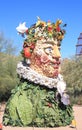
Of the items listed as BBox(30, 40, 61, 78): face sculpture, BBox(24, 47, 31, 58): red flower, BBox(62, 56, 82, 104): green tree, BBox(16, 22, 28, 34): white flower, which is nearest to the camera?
BBox(30, 40, 61, 78): face sculpture

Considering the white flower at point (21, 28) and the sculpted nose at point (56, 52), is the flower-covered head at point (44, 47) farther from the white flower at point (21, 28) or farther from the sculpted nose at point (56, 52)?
the white flower at point (21, 28)

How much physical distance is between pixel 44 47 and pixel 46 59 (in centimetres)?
38

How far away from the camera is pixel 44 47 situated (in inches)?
503

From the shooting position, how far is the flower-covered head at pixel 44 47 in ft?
41.9

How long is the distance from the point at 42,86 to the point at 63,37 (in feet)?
5.87

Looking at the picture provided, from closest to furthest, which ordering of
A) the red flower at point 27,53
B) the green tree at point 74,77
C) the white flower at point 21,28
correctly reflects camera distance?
the red flower at point 27,53, the white flower at point 21,28, the green tree at point 74,77

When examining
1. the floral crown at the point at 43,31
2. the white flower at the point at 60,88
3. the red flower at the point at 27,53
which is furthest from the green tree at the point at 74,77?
the red flower at the point at 27,53

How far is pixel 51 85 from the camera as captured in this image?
41.7ft

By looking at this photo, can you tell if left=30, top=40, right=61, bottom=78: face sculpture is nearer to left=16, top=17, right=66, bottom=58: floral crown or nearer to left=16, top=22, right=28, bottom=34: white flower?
left=16, top=17, right=66, bottom=58: floral crown

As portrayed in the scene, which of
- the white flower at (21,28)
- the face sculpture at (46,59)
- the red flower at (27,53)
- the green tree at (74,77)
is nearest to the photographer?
the face sculpture at (46,59)

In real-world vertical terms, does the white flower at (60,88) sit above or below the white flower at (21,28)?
below

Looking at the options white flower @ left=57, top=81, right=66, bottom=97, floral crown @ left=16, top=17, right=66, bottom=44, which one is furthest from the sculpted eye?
white flower @ left=57, top=81, right=66, bottom=97

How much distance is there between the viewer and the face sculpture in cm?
1275

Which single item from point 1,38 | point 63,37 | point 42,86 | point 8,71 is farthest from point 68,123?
point 1,38
